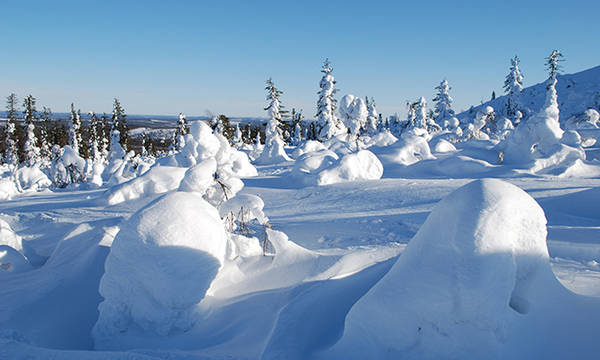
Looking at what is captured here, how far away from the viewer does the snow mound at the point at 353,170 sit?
12.0 m

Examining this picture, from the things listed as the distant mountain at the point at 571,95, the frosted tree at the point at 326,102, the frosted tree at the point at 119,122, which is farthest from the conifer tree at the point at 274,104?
the distant mountain at the point at 571,95

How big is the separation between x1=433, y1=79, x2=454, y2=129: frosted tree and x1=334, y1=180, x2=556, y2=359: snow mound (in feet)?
137

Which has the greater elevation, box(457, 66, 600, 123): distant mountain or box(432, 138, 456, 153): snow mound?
box(457, 66, 600, 123): distant mountain

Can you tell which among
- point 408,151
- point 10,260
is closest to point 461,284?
point 10,260

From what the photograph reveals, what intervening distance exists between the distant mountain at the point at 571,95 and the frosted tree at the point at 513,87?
62.7 inches

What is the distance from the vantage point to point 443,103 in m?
42.7

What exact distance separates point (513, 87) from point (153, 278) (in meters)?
44.1

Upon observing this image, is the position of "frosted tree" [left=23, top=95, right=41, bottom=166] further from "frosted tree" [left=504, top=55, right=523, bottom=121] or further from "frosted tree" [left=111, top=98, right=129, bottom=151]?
"frosted tree" [left=504, top=55, right=523, bottom=121]

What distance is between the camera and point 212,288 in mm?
4293

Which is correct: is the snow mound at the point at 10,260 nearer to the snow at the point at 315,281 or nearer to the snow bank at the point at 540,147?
the snow at the point at 315,281

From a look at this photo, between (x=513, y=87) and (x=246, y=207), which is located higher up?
(x=513, y=87)

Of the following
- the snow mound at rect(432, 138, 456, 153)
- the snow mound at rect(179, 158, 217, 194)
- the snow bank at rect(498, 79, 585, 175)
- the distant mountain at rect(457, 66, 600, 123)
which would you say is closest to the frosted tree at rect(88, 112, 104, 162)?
the snow mound at rect(432, 138, 456, 153)

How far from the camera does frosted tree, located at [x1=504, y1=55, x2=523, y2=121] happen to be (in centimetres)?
3712

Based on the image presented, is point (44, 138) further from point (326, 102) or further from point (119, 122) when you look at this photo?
point (326, 102)
